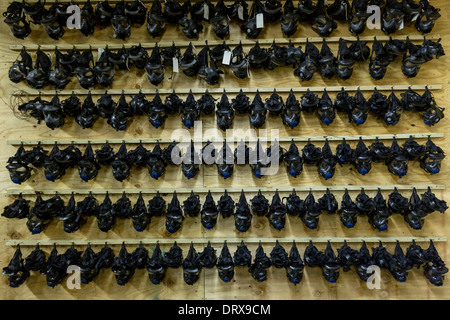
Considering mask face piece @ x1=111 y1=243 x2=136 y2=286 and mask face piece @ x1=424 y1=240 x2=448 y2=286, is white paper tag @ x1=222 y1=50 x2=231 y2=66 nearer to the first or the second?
mask face piece @ x1=111 y1=243 x2=136 y2=286

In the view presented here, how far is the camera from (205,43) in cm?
415

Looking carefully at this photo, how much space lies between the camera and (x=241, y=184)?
4074mm

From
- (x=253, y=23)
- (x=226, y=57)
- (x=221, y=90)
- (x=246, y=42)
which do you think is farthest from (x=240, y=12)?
(x=221, y=90)

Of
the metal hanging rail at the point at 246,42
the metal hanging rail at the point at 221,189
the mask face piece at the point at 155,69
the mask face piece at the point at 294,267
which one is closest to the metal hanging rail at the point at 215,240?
the mask face piece at the point at 294,267

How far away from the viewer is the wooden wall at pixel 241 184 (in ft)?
13.2

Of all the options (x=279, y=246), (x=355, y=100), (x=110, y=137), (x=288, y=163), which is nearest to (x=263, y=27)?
(x=355, y=100)

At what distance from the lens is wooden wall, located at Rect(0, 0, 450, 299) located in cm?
401

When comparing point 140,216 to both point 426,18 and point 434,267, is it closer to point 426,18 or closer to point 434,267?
point 434,267

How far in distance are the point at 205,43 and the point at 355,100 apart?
1.91 m

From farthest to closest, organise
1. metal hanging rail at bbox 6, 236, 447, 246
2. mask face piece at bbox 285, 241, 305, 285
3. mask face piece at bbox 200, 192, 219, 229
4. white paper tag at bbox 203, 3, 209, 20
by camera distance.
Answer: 1. white paper tag at bbox 203, 3, 209, 20
2. metal hanging rail at bbox 6, 236, 447, 246
3. mask face piece at bbox 200, 192, 219, 229
4. mask face piece at bbox 285, 241, 305, 285

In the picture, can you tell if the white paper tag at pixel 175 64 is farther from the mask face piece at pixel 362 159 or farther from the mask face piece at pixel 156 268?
the mask face piece at pixel 362 159

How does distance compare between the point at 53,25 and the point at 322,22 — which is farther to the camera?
the point at 53,25

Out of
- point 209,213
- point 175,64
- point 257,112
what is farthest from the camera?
point 175,64

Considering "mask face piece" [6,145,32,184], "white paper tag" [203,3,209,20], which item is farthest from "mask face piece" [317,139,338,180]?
"mask face piece" [6,145,32,184]
